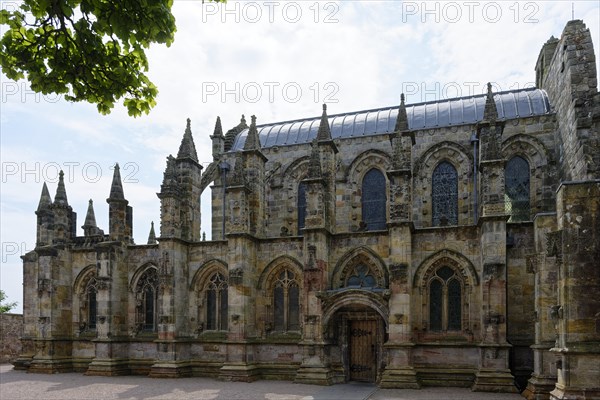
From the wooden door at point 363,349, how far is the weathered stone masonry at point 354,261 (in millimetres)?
53

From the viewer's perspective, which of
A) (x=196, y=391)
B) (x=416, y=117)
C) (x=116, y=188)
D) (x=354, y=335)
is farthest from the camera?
(x=416, y=117)

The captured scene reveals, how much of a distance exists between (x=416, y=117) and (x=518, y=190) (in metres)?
6.16

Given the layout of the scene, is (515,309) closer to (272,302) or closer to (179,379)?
(272,302)

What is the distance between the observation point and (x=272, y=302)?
2122 cm

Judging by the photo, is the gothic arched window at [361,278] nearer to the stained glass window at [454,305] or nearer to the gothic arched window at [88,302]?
the stained glass window at [454,305]

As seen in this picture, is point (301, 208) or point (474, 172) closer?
point (474, 172)

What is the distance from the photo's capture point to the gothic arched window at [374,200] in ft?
80.5

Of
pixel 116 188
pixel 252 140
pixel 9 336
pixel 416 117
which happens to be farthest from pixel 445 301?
pixel 9 336

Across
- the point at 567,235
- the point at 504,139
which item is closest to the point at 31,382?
the point at 567,235

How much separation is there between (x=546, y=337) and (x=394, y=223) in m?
Answer: 6.08

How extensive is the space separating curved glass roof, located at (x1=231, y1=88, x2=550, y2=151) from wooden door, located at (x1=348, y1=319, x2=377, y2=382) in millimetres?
10198

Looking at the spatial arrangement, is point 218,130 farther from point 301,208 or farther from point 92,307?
point 92,307

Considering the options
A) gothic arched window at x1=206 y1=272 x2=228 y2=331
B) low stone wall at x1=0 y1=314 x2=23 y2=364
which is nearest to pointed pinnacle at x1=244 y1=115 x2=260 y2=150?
gothic arched window at x1=206 y1=272 x2=228 y2=331

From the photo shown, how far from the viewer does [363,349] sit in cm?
1988
